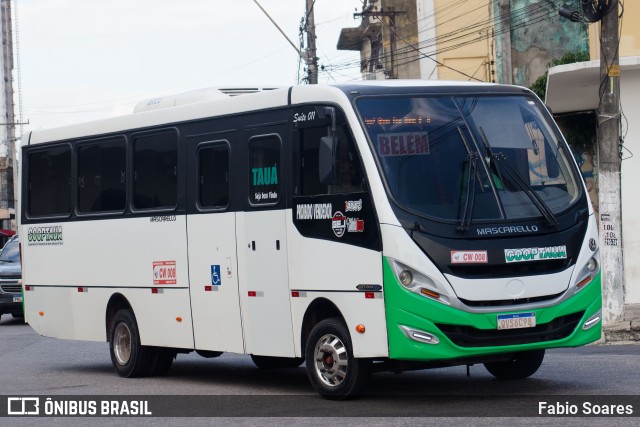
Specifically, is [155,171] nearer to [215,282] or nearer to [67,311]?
[215,282]

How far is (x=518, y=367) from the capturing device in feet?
42.0

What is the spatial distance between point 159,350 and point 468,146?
564 centimetres

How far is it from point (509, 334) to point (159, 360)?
5.80 m

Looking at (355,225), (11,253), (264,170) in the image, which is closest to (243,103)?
(264,170)

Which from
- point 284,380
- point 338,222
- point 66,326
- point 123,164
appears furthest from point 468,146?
point 66,326

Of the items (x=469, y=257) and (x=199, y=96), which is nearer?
(x=469, y=257)

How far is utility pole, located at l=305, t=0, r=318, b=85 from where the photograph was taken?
31766 mm

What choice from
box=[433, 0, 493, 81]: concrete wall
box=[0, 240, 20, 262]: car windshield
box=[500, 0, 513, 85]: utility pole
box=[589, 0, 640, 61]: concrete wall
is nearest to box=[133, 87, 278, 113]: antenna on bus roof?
box=[589, 0, 640, 61]: concrete wall

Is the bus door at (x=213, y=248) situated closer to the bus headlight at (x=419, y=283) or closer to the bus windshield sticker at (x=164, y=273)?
A: the bus windshield sticker at (x=164, y=273)

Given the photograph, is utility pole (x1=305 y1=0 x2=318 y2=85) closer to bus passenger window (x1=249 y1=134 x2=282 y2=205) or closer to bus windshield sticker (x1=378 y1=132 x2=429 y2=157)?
bus passenger window (x1=249 y1=134 x2=282 y2=205)

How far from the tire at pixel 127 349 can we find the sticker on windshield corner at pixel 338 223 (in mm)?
4403

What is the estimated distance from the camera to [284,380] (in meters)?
14.5

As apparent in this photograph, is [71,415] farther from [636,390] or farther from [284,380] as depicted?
[636,390]

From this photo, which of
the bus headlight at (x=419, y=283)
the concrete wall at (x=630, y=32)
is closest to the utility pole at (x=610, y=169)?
the concrete wall at (x=630, y=32)
